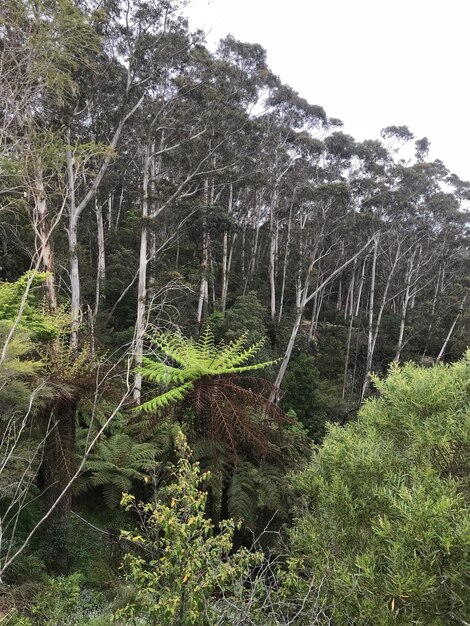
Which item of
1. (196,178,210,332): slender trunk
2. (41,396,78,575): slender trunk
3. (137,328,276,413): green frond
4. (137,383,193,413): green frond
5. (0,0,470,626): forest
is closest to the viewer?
(0,0,470,626): forest

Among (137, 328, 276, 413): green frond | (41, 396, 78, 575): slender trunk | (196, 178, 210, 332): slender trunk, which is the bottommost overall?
(41, 396, 78, 575): slender trunk

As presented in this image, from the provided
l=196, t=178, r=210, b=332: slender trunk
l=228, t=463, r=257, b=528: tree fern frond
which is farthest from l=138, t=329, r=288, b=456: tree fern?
l=196, t=178, r=210, b=332: slender trunk

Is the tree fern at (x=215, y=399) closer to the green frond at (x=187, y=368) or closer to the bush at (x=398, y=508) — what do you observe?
the green frond at (x=187, y=368)

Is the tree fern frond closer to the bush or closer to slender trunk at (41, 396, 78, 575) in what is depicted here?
the bush

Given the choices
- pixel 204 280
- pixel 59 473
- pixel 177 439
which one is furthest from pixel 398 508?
pixel 204 280

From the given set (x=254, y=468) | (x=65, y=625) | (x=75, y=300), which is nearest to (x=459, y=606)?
(x=254, y=468)

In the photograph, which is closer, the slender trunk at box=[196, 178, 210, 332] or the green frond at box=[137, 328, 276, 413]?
the green frond at box=[137, 328, 276, 413]

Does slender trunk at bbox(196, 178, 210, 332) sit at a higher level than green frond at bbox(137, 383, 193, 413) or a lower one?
higher

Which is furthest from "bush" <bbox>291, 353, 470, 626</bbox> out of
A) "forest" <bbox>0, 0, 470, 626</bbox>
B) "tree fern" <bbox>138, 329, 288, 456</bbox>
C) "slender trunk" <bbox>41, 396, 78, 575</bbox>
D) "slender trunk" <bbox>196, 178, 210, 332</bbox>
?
"slender trunk" <bbox>196, 178, 210, 332</bbox>

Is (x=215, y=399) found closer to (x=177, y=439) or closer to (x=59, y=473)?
(x=177, y=439)

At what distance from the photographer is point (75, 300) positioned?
8758 mm

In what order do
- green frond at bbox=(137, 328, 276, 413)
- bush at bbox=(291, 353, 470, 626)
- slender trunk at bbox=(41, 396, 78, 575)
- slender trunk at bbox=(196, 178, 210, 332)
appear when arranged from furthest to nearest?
slender trunk at bbox=(196, 178, 210, 332), slender trunk at bbox=(41, 396, 78, 575), green frond at bbox=(137, 328, 276, 413), bush at bbox=(291, 353, 470, 626)

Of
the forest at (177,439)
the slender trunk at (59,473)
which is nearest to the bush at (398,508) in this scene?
the forest at (177,439)

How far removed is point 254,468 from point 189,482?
1789 millimetres
